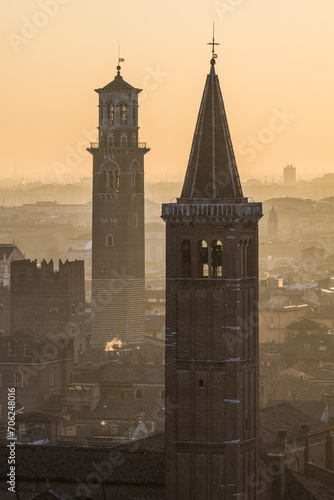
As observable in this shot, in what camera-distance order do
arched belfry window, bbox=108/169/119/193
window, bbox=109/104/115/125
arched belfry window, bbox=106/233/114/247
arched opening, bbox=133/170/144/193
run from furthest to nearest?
arched belfry window, bbox=106/233/114/247, arched opening, bbox=133/170/144/193, arched belfry window, bbox=108/169/119/193, window, bbox=109/104/115/125

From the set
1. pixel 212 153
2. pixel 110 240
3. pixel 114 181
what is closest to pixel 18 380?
pixel 110 240

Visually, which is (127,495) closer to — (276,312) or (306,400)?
(306,400)

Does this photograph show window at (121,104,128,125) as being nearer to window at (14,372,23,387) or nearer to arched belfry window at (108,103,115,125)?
arched belfry window at (108,103,115,125)

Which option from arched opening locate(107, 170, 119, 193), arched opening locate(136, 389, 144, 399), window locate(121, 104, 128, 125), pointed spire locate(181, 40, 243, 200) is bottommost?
arched opening locate(136, 389, 144, 399)

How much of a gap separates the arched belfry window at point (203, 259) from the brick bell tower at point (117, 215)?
42205 mm

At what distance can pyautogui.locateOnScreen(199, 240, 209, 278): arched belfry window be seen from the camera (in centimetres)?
4341

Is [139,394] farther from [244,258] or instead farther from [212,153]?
[212,153]

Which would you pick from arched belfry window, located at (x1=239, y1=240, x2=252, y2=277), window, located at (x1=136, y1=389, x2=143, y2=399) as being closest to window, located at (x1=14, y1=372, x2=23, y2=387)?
window, located at (x1=136, y1=389, x2=143, y2=399)

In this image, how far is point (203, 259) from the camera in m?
43.5

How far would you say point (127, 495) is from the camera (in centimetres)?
4350

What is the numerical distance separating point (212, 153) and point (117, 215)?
141 feet

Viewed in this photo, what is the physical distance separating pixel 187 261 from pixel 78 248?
5481 inches

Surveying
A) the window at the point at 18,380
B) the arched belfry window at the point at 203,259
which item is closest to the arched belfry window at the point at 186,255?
the arched belfry window at the point at 203,259

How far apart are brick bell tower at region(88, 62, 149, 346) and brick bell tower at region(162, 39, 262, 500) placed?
42.1 m
